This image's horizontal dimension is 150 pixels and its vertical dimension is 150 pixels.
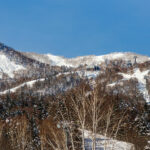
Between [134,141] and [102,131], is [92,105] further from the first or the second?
[134,141]

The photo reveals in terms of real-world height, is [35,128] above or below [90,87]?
below

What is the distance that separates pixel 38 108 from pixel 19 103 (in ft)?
153

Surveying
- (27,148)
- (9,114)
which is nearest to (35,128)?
(27,148)

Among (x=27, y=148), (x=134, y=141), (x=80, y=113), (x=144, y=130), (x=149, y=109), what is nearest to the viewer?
(x=80, y=113)

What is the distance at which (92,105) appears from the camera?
12.2m

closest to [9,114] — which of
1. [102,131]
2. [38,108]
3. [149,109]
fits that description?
[38,108]

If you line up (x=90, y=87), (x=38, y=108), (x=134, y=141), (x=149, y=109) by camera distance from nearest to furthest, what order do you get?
(x=90, y=87), (x=134, y=141), (x=38, y=108), (x=149, y=109)

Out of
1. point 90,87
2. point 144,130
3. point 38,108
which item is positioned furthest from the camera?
point 38,108

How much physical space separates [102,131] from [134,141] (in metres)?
19.6

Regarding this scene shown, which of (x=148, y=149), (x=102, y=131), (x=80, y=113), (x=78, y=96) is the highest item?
(x=78, y=96)

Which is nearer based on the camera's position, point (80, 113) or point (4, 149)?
point (80, 113)

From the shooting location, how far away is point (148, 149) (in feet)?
112

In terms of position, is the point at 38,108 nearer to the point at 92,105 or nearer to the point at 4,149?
the point at 4,149

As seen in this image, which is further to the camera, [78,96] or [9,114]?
[9,114]
